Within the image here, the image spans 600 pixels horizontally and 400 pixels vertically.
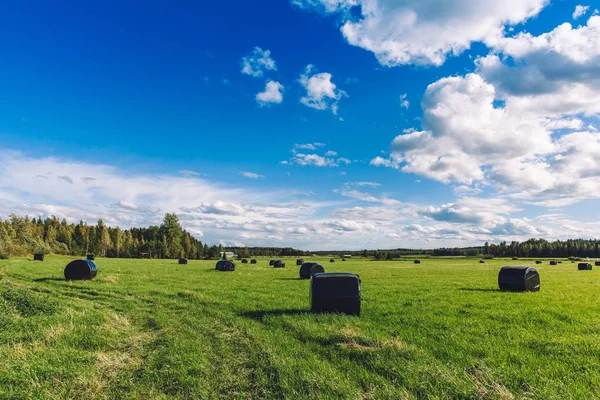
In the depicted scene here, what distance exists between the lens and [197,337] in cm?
1127

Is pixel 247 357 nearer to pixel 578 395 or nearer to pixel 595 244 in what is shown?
pixel 578 395

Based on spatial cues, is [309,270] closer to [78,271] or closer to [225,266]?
[225,266]

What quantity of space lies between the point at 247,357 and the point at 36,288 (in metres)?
20.4

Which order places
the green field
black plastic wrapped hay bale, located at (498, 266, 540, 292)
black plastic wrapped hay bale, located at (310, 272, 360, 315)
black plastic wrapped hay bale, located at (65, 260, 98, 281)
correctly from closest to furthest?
1. the green field
2. black plastic wrapped hay bale, located at (310, 272, 360, 315)
3. black plastic wrapped hay bale, located at (498, 266, 540, 292)
4. black plastic wrapped hay bale, located at (65, 260, 98, 281)

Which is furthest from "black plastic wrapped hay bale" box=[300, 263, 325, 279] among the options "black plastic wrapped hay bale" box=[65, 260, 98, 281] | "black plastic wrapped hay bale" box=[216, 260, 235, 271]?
"black plastic wrapped hay bale" box=[65, 260, 98, 281]

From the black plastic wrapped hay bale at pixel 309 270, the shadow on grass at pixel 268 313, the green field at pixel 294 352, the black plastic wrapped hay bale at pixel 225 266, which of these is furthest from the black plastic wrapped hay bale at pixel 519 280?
the black plastic wrapped hay bale at pixel 225 266

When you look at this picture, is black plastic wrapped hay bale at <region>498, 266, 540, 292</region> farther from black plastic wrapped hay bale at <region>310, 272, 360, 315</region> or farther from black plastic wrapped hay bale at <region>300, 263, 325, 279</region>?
black plastic wrapped hay bale at <region>300, 263, 325, 279</region>

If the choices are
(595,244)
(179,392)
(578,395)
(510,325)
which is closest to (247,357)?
(179,392)

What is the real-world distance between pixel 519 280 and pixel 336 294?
1535 cm

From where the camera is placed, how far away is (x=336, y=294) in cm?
1502

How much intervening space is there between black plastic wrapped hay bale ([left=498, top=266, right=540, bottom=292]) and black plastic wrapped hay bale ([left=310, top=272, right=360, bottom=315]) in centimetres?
1452

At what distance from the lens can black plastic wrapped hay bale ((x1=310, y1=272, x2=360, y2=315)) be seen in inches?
588

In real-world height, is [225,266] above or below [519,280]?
below

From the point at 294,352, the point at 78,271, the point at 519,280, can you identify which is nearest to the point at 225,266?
the point at 78,271
